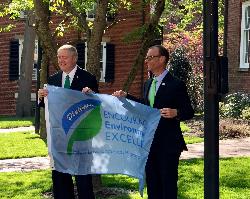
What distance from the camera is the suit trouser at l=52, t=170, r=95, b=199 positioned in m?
6.12

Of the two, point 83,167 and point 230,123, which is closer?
point 83,167

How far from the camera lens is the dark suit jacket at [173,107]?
5.61 m

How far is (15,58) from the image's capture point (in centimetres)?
2675

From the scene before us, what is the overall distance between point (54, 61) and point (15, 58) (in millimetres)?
19461

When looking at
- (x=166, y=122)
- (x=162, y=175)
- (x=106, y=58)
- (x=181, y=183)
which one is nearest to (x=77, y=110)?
(x=166, y=122)

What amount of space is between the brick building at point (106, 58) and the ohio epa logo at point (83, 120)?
19292mm

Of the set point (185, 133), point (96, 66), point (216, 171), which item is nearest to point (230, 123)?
point (185, 133)

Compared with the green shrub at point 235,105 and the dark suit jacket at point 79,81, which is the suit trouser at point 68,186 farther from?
the green shrub at point 235,105

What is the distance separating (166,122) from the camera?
5.74 m

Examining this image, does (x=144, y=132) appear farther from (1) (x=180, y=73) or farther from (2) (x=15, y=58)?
(2) (x=15, y=58)

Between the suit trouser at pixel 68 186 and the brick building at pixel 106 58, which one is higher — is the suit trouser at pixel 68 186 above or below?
below

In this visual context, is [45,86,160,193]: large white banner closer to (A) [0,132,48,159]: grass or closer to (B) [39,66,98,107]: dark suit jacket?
(B) [39,66,98,107]: dark suit jacket

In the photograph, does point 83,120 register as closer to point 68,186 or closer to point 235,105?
point 68,186

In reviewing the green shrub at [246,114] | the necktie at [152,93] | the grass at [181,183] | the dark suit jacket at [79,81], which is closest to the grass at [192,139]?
the grass at [181,183]
